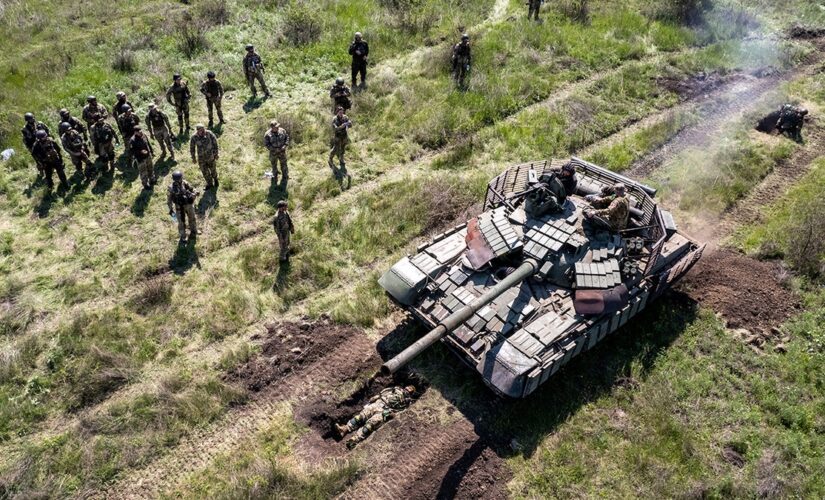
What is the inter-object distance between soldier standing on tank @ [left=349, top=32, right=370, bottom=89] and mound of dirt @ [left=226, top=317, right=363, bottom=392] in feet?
35.9

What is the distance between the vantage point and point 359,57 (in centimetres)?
2108

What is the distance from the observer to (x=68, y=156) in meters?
18.2

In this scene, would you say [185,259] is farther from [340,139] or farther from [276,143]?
[340,139]

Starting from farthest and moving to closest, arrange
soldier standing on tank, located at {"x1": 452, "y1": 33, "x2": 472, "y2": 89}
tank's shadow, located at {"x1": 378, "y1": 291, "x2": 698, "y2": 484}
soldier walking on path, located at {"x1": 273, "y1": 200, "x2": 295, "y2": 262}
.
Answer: soldier standing on tank, located at {"x1": 452, "y1": 33, "x2": 472, "y2": 89} → soldier walking on path, located at {"x1": 273, "y1": 200, "x2": 295, "y2": 262} → tank's shadow, located at {"x1": 378, "y1": 291, "x2": 698, "y2": 484}

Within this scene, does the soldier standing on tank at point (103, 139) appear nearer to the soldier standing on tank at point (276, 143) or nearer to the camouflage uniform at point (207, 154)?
the camouflage uniform at point (207, 154)

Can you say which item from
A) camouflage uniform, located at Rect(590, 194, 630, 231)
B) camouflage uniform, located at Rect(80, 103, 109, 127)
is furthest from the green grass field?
camouflage uniform, located at Rect(590, 194, 630, 231)

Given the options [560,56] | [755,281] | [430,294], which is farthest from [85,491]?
[560,56]

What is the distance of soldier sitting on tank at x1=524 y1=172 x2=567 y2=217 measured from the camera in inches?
508

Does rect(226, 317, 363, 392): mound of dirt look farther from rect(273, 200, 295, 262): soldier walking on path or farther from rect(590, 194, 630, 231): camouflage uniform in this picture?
rect(590, 194, 630, 231): camouflage uniform

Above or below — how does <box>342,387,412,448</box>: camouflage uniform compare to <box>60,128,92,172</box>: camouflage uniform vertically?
below

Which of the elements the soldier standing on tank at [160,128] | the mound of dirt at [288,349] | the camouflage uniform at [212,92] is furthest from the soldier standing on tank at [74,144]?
the mound of dirt at [288,349]

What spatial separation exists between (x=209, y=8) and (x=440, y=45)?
940 centimetres

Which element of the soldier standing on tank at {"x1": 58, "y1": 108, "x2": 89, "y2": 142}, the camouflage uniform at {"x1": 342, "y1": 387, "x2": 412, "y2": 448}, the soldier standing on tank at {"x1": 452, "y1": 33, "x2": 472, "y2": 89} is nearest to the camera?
the camouflage uniform at {"x1": 342, "y1": 387, "x2": 412, "y2": 448}

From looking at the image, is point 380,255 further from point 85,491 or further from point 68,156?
point 68,156
